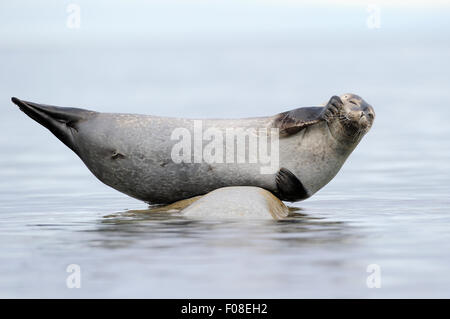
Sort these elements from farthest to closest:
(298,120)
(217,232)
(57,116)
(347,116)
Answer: (57,116) < (298,120) < (347,116) < (217,232)

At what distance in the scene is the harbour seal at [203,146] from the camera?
11242 mm

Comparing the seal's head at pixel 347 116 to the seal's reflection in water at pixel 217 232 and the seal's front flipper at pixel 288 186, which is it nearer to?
the seal's front flipper at pixel 288 186

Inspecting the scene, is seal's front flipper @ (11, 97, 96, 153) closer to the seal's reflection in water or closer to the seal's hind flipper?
the seal's reflection in water

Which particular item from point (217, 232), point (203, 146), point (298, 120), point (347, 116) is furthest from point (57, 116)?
point (347, 116)

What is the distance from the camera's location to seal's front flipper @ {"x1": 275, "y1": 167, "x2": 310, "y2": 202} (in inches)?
443

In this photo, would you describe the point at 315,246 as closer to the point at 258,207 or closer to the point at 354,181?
the point at 258,207

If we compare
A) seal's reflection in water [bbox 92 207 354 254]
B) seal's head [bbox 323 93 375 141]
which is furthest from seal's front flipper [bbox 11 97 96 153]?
seal's head [bbox 323 93 375 141]

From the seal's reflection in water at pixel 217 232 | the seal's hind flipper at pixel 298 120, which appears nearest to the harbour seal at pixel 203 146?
the seal's hind flipper at pixel 298 120

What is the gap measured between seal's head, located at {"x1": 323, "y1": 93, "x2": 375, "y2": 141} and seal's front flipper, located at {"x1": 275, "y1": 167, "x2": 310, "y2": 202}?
24.3 inches

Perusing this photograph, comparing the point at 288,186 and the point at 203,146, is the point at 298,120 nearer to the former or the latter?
the point at 288,186

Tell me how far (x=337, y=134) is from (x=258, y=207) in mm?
1339

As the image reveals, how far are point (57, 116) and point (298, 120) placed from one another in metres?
2.48

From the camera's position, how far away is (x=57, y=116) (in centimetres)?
1153

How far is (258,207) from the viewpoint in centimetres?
1050
